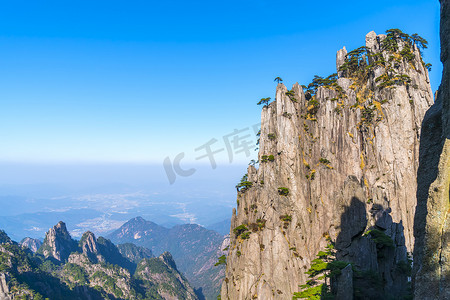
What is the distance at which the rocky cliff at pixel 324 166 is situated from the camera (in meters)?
58.8

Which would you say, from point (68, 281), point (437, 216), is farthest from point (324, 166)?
point (68, 281)

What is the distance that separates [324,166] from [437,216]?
61.6m

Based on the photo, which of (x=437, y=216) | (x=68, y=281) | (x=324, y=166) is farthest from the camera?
(x=68, y=281)

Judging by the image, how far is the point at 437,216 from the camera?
923 cm

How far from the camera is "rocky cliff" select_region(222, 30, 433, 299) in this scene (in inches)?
2317

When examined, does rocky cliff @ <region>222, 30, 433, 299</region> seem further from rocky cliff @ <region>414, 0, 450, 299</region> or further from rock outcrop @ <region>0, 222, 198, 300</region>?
rock outcrop @ <region>0, 222, 198, 300</region>

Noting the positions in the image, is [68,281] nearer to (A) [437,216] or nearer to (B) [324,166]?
(B) [324,166]

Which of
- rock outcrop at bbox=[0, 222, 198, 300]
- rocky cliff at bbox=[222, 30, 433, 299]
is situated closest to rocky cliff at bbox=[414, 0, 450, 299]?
rocky cliff at bbox=[222, 30, 433, 299]

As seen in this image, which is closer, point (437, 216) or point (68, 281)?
point (437, 216)

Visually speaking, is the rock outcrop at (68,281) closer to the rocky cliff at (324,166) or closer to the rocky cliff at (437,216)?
the rocky cliff at (324,166)

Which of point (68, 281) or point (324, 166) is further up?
point (324, 166)

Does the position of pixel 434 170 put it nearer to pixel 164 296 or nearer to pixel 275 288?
pixel 275 288

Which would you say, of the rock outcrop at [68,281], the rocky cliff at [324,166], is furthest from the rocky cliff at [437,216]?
the rock outcrop at [68,281]

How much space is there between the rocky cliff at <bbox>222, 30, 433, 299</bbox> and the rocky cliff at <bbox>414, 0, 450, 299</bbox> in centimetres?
4440
